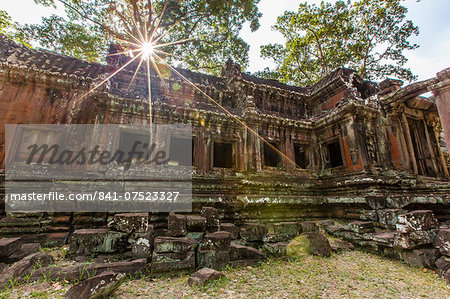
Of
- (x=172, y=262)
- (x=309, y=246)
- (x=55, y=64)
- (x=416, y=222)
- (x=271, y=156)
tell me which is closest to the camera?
(x=172, y=262)

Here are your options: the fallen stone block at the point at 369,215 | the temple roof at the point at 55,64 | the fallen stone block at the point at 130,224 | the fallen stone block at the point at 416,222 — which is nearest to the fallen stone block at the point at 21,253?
the fallen stone block at the point at 130,224

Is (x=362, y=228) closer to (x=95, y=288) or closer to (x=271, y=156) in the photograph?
(x=95, y=288)

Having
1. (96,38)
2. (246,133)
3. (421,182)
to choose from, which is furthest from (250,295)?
(96,38)

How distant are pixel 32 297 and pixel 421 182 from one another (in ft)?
33.6

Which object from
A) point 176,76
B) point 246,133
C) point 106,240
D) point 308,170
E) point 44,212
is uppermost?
point 176,76

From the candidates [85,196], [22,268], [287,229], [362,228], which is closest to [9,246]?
[22,268]

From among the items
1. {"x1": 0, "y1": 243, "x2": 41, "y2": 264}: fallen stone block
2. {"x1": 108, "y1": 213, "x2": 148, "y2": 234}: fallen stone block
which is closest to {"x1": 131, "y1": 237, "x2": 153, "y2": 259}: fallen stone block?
{"x1": 108, "y1": 213, "x2": 148, "y2": 234}: fallen stone block

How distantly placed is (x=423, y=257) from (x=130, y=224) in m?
5.19

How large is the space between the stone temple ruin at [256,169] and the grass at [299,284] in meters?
0.28

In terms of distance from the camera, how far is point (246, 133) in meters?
8.27

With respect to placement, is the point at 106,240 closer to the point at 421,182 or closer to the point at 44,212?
the point at 44,212

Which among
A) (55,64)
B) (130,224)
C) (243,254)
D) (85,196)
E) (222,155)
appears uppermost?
(55,64)

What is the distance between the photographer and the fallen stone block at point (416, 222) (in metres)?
3.90

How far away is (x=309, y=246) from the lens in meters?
4.23
